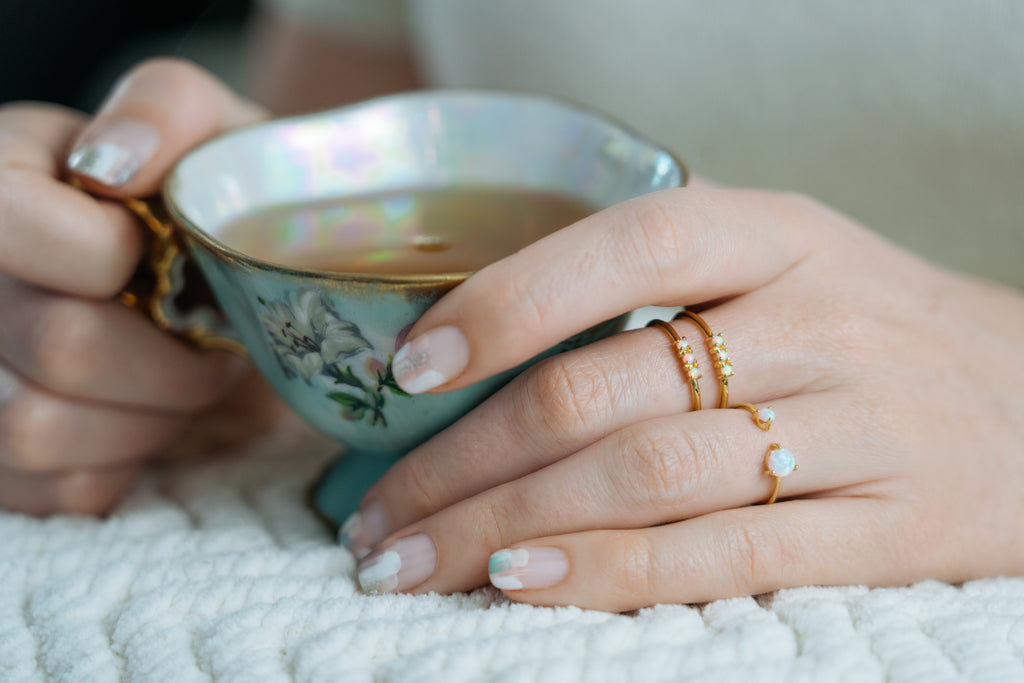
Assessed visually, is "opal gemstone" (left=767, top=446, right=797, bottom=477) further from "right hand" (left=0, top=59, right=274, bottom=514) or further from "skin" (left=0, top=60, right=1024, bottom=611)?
"right hand" (left=0, top=59, right=274, bottom=514)

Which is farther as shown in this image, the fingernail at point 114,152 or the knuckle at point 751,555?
the fingernail at point 114,152

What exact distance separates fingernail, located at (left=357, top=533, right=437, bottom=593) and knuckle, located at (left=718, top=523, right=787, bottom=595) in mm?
170

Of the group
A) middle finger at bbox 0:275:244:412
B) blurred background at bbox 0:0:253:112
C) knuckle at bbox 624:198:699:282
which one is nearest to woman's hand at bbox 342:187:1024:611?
knuckle at bbox 624:198:699:282

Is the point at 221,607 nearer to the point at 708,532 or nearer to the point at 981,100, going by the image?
the point at 708,532

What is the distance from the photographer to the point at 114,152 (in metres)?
0.58

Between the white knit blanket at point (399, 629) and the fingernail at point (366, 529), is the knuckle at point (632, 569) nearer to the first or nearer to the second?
the white knit blanket at point (399, 629)

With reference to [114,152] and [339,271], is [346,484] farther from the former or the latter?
[114,152]

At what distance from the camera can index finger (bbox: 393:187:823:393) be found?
43 cm

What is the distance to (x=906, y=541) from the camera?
0.50 m

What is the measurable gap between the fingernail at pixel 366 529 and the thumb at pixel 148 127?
0.28m

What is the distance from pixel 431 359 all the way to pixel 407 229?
8.5 inches

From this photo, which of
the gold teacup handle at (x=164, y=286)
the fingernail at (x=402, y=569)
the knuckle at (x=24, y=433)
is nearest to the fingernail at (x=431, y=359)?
the fingernail at (x=402, y=569)

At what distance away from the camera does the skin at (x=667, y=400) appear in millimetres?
450

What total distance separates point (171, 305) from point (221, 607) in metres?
0.26
